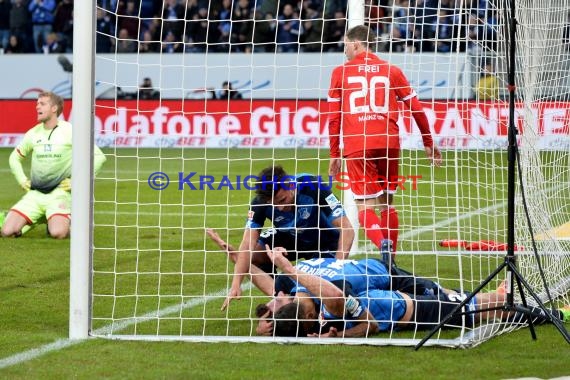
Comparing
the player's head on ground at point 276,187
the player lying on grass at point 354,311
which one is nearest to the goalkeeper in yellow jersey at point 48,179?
the player's head on ground at point 276,187

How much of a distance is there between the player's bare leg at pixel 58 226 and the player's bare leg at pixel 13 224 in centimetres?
33

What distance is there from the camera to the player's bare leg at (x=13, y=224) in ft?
39.5

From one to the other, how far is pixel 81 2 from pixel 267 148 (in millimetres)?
14520

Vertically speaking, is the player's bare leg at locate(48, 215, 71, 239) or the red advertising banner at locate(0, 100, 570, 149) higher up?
the red advertising banner at locate(0, 100, 570, 149)

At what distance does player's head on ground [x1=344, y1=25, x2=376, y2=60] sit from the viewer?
329 inches

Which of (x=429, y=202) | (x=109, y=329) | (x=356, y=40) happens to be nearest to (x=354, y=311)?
(x=109, y=329)

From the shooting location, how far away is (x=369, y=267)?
7.11m

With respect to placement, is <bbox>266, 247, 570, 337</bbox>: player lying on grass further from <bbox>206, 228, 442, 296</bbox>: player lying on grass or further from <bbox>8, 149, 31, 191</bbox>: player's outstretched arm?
<bbox>8, 149, 31, 191</bbox>: player's outstretched arm

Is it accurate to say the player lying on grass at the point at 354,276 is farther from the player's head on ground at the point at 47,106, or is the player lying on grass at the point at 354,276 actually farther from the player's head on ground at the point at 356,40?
the player's head on ground at the point at 47,106

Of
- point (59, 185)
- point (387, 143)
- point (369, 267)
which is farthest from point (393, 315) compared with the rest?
point (59, 185)

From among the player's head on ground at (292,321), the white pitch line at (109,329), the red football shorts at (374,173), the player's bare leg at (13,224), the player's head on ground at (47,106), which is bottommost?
the player's bare leg at (13,224)

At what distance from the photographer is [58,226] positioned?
468 inches

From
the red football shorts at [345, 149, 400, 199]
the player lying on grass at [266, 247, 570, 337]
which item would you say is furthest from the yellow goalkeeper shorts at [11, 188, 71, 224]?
the player lying on grass at [266, 247, 570, 337]

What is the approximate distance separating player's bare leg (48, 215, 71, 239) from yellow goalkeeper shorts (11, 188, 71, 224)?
5 centimetres
